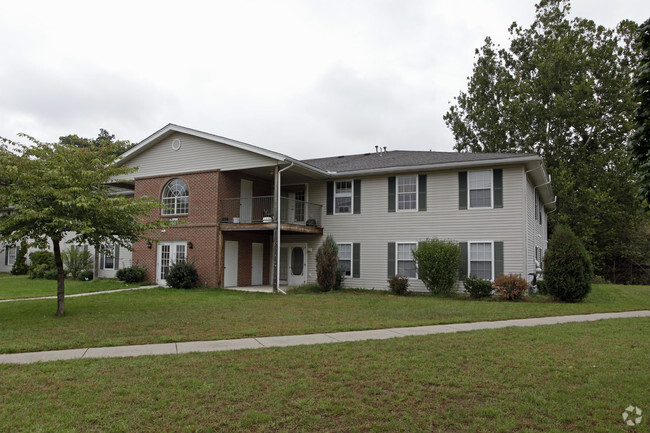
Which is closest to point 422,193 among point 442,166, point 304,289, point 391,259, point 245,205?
point 442,166

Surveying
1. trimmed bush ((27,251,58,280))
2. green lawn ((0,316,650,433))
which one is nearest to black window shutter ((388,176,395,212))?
green lawn ((0,316,650,433))

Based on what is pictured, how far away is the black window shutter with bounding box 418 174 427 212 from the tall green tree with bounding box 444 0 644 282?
39.2 ft

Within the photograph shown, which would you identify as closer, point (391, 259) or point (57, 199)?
point (57, 199)

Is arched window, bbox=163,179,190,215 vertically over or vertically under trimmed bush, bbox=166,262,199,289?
over

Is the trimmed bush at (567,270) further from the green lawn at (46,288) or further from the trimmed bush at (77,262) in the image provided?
the trimmed bush at (77,262)

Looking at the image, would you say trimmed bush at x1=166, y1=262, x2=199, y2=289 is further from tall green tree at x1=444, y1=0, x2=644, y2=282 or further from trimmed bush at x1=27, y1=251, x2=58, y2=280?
tall green tree at x1=444, y1=0, x2=644, y2=282

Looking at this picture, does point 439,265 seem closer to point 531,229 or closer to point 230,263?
point 531,229

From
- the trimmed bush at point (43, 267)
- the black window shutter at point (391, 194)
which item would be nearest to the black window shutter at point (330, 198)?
the black window shutter at point (391, 194)

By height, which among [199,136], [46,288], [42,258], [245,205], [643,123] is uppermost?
[199,136]

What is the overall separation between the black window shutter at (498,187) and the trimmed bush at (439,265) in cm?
211

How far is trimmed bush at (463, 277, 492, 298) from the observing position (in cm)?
1445

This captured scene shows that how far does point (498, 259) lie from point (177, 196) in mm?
12980

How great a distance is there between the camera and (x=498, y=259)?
1537cm

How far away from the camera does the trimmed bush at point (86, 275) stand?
20844 millimetres
